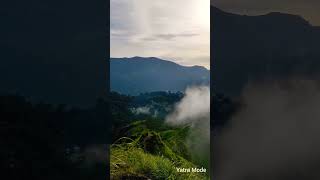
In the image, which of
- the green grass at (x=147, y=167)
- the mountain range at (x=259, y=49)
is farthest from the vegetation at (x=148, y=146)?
the mountain range at (x=259, y=49)

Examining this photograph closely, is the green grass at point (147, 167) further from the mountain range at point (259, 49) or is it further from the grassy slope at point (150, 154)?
the mountain range at point (259, 49)

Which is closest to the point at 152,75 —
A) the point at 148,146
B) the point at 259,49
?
the point at 148,146

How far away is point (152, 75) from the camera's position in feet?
12.7

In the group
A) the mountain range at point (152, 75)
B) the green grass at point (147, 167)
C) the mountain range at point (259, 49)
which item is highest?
the mountain range at point (259, 49)

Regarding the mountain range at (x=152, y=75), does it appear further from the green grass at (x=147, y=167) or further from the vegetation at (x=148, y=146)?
the green grass at (x=147, y=167)

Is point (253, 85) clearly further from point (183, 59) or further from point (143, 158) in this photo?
point (143, 158)

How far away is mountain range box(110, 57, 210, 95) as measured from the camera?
3.84 metres

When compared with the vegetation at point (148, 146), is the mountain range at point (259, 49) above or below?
above

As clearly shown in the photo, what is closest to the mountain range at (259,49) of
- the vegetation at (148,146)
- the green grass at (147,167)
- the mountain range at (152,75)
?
the mountain range at (152,75)

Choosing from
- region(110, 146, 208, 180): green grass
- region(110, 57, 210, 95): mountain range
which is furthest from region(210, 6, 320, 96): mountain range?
region(110, 146, 208, 180): green grass

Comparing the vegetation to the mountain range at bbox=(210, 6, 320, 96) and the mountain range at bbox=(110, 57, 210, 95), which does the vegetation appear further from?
the mountain range at bbox=(210, 6, 320, 96)

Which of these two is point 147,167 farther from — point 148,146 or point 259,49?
point 259,49

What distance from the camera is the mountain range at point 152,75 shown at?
384 cm

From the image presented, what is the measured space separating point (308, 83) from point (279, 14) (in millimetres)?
527
